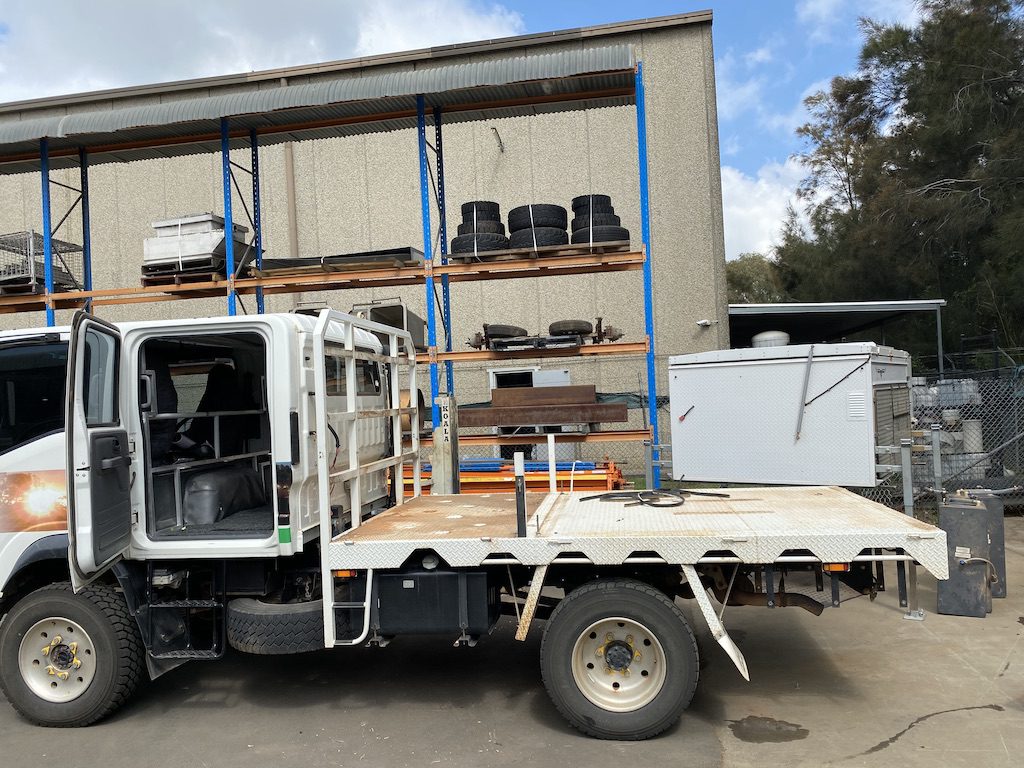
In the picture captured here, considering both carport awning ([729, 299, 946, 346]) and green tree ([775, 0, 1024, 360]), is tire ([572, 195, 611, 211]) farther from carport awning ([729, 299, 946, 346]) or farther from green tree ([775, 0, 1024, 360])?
green tree ([775, 0, 1024, 360])

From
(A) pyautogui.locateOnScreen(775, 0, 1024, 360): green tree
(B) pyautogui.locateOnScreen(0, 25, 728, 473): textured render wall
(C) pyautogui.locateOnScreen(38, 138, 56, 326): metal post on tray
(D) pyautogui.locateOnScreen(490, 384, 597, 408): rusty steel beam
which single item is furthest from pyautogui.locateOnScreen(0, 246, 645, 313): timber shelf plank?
(A) pyautogui.locateOnScreen(775, 0, 1024, 360): green tree

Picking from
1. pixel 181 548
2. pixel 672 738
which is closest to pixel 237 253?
pixel 181 548

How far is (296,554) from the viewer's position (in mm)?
5094

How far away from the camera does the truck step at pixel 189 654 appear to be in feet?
16.0

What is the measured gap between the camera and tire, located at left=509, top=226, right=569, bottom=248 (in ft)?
31.9

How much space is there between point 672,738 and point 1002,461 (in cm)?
955

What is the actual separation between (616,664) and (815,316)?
15.6 metres

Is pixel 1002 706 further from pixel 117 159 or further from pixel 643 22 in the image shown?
pixel 643 22

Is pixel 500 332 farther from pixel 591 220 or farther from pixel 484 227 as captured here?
pixel 591 220

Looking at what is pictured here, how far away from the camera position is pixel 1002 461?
458 inches

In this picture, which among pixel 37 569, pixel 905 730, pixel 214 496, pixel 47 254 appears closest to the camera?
pixel 905 730

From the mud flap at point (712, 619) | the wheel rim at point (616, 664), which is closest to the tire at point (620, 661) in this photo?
Answer: the wheel rim at point (616, 664)

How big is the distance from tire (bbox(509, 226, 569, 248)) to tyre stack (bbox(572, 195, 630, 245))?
0.19 metres

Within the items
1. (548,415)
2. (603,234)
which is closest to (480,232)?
(603,234)
